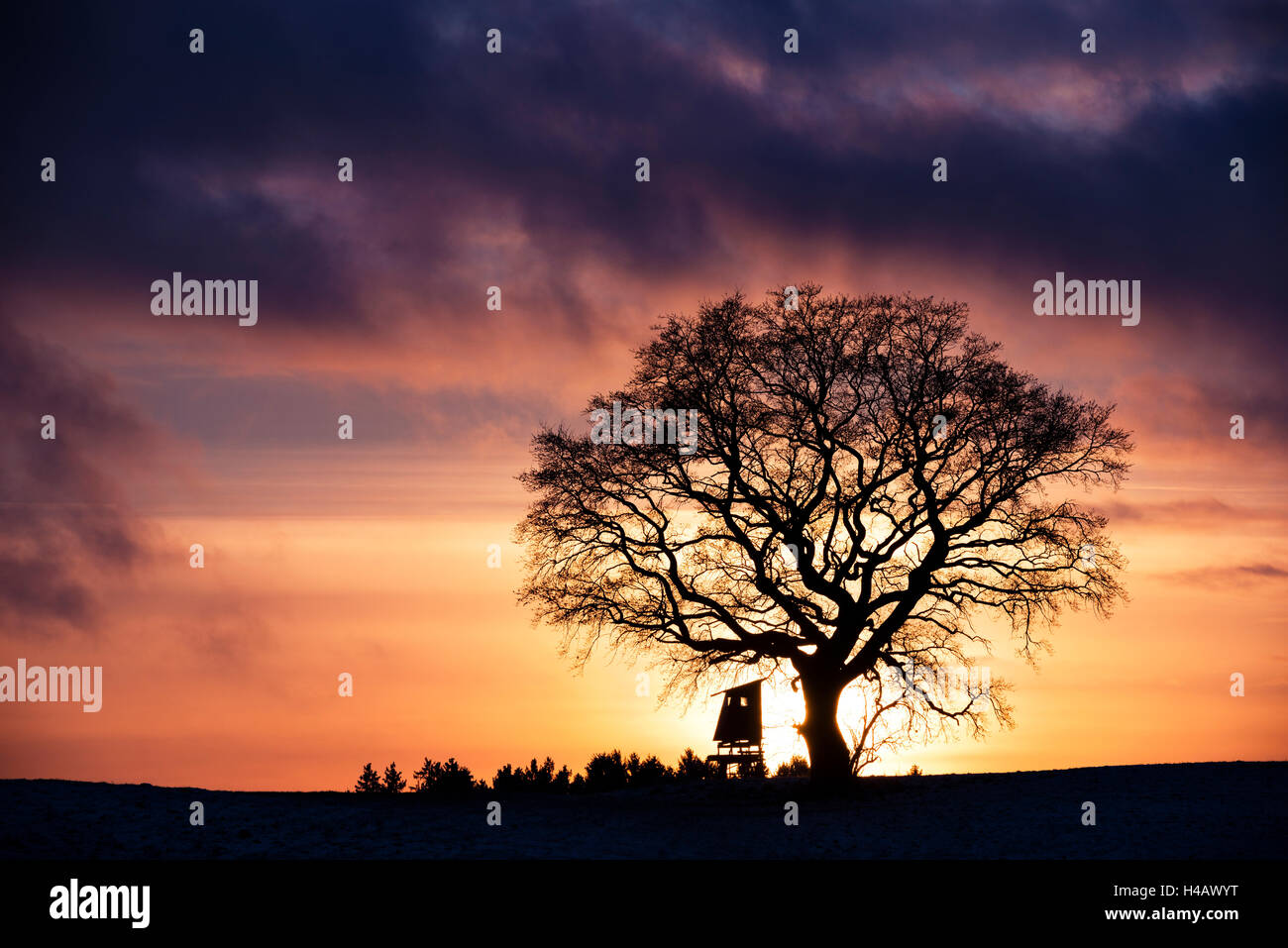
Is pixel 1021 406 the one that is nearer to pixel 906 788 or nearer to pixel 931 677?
pixel 931 677

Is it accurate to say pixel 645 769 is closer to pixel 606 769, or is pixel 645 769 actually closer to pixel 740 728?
pixel 606 769

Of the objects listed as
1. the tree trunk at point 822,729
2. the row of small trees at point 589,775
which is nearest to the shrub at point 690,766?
the row of small trees at point 589,775

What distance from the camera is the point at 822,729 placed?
3002 centimetres

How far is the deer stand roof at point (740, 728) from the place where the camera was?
3753cm

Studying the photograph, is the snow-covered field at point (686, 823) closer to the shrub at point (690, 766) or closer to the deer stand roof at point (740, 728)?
the deer stand roof at point (740, 728)

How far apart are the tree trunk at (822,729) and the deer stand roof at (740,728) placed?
742 centimetres

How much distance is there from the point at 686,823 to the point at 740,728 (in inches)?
461

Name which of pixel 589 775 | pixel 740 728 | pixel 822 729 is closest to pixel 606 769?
pixel 589 775

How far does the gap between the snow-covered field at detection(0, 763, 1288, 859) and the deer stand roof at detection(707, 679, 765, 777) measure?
745 centimetres

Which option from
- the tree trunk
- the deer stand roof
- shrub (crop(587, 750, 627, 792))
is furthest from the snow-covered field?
shrub (crop(587, 750, 627, 792))
